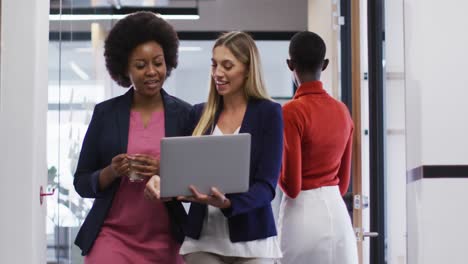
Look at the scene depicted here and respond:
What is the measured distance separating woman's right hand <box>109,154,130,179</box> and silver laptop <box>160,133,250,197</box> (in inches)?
7.8

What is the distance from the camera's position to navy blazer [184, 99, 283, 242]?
2.88 meters

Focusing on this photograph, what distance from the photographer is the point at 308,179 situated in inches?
141

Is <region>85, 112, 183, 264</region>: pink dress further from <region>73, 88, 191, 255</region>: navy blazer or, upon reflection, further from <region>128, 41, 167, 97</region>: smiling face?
<region>128, 41, 167, 97</region>: smiling face

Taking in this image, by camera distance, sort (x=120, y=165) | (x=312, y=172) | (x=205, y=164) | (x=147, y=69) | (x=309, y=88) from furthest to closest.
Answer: (x=309, y=88), (x=312, y=172), (x=147, y=69), (x=120, y=165), (x=205, y=164)

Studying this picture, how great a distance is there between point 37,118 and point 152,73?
468 mm

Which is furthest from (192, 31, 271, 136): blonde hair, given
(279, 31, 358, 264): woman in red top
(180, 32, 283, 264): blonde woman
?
(279, 31, 358, 264): woman in red top

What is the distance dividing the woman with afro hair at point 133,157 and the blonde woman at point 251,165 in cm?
13

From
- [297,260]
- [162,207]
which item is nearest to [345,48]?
[297,260]

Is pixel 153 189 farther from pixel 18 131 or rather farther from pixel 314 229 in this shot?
pixel 314 229

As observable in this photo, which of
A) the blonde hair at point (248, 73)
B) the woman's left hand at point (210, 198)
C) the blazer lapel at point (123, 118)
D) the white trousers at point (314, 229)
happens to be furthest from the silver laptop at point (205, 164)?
the white trousers at point (314, 229)

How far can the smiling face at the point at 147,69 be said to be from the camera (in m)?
3.13

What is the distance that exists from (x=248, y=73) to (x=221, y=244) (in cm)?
63

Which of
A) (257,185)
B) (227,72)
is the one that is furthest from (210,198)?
(227,72)

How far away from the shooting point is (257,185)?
2934 mm
